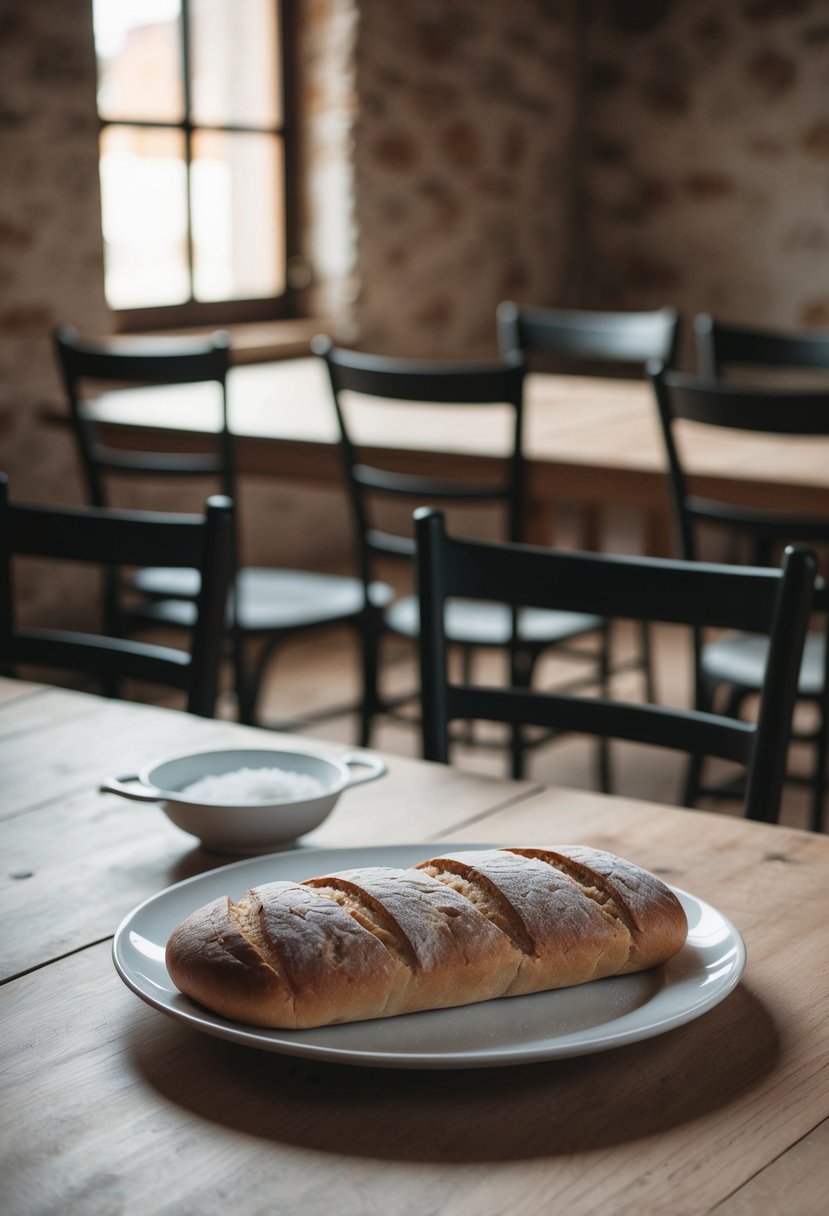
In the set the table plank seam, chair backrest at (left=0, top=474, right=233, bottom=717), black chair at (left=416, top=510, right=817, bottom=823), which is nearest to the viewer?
the table plank seam

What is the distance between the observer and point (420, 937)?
77cm

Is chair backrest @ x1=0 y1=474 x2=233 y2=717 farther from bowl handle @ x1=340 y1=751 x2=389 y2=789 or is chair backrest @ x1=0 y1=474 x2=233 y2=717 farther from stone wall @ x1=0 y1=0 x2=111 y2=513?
stone wall @ x1=0 y1=0 x2=111 y2=513

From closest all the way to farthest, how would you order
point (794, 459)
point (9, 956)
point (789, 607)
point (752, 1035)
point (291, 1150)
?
point (291, 1150) < point (752, 1035) < point (9, 956) < point (789, 607) < point (794, 459)

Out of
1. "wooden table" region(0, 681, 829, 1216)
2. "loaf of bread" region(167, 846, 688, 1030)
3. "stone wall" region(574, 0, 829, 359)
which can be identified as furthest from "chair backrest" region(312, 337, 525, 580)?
"stone wall" region(574, 0, 829, 359)

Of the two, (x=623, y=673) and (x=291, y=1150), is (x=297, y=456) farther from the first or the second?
(x=291, y=1150)

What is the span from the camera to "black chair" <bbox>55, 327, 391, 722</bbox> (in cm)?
277

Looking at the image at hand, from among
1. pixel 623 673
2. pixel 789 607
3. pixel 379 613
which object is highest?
pixel 789 607

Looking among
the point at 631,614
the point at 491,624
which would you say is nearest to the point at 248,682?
the point at 491,624

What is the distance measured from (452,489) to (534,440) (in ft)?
0.91

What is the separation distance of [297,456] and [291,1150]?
2.28 metres

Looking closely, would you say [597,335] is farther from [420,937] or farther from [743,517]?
[420,937]

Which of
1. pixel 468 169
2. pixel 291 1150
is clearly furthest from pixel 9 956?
pixel 468 169

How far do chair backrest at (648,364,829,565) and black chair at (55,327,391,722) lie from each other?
→ 0.71 m

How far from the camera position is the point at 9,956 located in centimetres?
91
